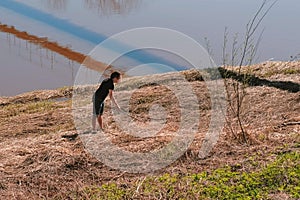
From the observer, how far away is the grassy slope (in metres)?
4.98

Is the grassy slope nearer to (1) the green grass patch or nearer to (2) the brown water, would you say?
(1) the green grass patch

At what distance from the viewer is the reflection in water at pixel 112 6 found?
19.2m

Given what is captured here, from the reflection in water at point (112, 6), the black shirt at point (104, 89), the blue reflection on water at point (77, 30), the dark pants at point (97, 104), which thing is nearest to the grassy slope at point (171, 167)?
the dark pants at point (97, 104)

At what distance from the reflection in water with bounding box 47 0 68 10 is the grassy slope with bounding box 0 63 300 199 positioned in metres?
11.5

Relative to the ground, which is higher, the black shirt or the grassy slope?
the black shirt

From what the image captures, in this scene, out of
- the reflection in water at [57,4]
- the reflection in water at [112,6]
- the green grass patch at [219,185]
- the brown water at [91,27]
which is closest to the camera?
the green grass patch at [219,185]

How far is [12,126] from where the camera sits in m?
8.86

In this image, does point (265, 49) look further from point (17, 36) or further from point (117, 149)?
point (117, 149)

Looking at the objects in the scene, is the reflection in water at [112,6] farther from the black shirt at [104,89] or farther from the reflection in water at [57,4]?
the black shirt at [104,89]

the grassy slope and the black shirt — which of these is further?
the black shirt

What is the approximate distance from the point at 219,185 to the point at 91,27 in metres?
12.7

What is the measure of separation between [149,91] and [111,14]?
9325 mm

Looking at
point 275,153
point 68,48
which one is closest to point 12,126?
point 275,153

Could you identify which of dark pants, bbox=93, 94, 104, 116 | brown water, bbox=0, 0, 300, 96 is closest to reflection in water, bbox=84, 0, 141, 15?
brown water, bbox=0, 0, 300, 96
